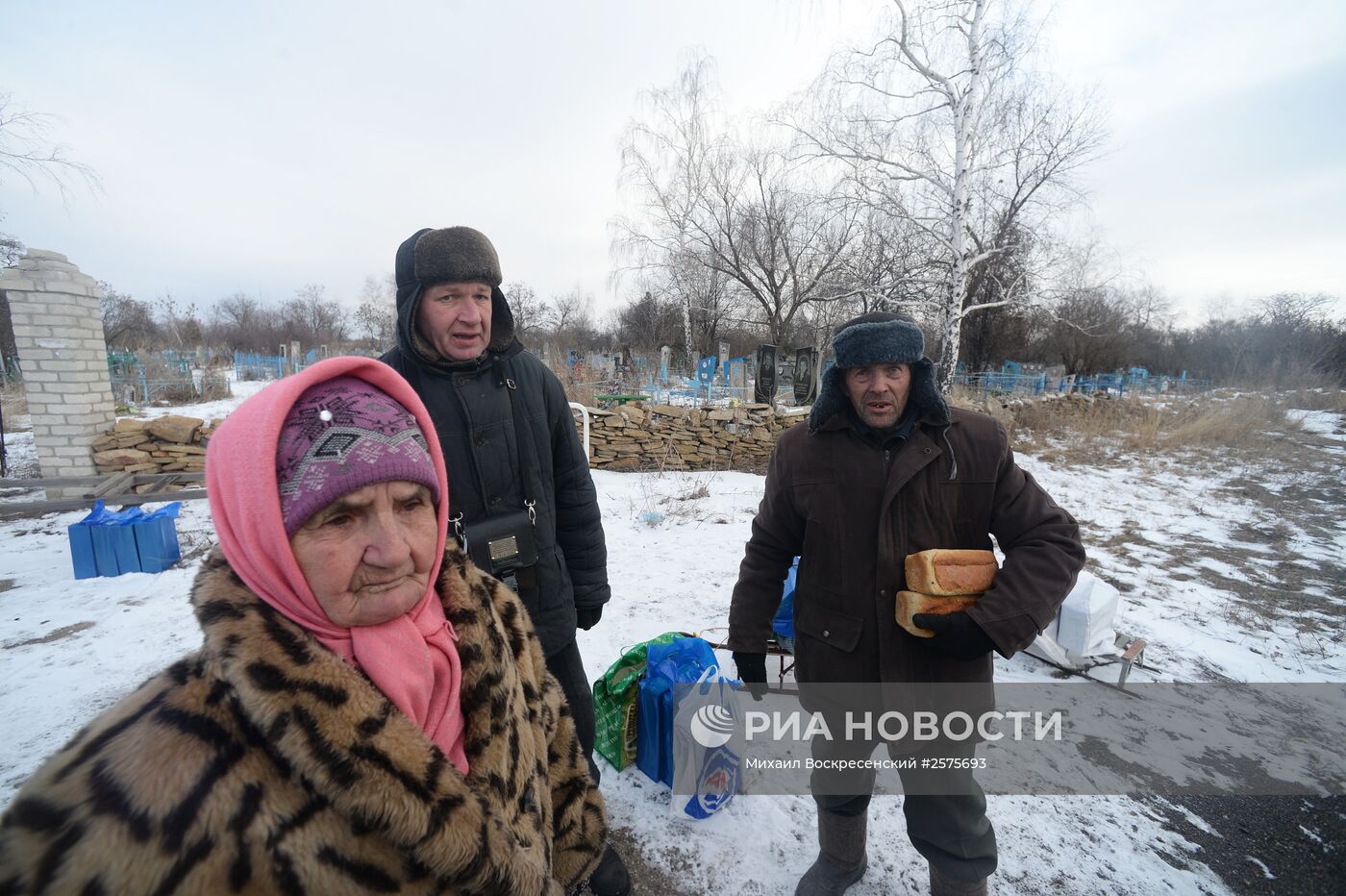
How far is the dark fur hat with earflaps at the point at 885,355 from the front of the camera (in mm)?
1718

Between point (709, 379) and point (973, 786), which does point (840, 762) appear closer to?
point (973, 786)

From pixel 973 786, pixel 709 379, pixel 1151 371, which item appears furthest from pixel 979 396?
pixel 1151 371

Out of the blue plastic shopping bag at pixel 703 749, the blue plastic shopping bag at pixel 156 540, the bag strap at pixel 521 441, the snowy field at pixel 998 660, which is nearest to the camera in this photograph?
the bag strap at pixel 521 441

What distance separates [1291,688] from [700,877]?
13.7 ft

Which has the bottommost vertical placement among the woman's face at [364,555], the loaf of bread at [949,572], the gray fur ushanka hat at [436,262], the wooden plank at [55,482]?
the wooden plank at [55,482]

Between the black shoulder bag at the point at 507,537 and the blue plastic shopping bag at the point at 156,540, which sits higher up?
the black shoulder bag at the point at 507,537

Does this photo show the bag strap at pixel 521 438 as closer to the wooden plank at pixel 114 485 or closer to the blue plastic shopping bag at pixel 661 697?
the blue plastic shopping bag at pixel 661 697

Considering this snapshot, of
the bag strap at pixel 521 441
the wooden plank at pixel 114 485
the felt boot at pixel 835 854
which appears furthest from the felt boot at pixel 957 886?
the wooden plank at pixel 114 485

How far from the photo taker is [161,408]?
13.0 metres

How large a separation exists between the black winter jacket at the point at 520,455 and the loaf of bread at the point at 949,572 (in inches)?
47.9

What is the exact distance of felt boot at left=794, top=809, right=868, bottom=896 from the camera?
79.0 inches

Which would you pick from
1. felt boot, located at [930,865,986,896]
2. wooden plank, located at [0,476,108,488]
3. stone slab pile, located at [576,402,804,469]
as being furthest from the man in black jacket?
wooden plank, located at [0,476,108,488]

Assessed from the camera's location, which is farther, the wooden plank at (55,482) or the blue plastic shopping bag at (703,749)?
the wooden plank at (55,482)

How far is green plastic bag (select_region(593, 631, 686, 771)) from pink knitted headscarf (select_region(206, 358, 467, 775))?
1.66 m
